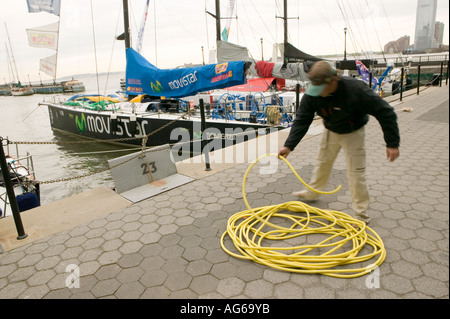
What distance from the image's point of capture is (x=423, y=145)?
6125mm

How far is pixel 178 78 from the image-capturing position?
352 inches

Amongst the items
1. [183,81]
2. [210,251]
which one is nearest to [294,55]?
[183,81]

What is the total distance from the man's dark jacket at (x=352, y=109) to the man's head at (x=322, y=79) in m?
0.09

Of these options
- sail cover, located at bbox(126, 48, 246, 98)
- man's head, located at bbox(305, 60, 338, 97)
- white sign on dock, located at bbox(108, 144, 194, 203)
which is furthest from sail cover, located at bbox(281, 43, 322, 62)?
man's head, located at bbox(305, 60, 338, 97)

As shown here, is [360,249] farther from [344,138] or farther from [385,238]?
[344,138]

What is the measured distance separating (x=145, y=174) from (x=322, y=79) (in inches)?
124

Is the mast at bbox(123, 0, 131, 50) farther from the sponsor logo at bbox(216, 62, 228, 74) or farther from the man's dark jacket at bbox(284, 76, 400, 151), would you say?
the man's dark jacket at bbox(284, 76, 400, 151)

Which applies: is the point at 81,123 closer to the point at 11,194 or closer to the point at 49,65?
the point at 49,65

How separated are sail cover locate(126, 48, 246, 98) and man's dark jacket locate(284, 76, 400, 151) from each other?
514cm

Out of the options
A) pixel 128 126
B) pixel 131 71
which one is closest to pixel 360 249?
pixel 131 71

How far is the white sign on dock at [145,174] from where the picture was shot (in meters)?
4.48

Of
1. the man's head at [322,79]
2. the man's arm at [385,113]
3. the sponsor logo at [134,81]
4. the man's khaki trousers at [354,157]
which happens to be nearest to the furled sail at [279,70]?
the sponsor logo at [134,81]

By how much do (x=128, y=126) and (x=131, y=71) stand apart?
2552 mm

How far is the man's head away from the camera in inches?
108
